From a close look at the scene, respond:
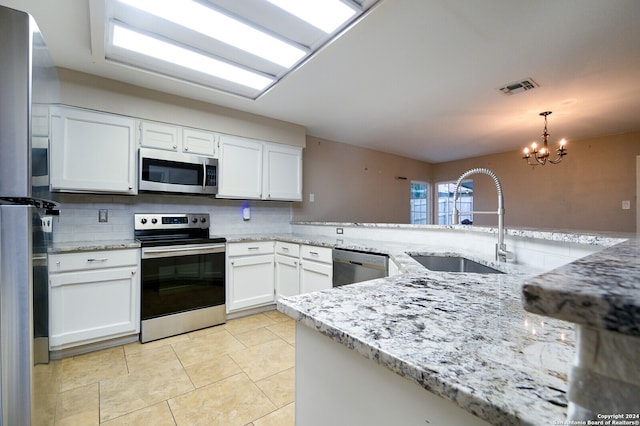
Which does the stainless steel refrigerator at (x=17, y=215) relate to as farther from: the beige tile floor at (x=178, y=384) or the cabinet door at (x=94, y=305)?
the cabinet door at (x=94, y=305)

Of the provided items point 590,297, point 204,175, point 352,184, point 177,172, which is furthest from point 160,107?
point 590,297

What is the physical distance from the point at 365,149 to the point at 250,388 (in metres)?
4.34

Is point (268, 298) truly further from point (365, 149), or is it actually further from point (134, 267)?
point (365, 149)

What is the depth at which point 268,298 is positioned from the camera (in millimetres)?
3195

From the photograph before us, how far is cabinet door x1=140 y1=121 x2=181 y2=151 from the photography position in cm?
269

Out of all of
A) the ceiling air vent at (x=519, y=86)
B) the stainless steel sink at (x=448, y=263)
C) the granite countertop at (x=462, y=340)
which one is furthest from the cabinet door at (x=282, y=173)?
the granite countertop at (x=462, y=340)

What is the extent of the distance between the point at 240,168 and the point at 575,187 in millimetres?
5316

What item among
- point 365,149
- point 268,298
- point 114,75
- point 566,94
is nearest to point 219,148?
point 114,75

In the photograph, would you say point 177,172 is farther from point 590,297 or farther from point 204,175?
point 590,297

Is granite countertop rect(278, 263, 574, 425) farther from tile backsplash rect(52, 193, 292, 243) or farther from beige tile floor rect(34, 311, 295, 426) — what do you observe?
tile backsplash rect(52, 193, 292, 243)

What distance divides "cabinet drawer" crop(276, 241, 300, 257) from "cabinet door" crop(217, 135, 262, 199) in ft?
2.21

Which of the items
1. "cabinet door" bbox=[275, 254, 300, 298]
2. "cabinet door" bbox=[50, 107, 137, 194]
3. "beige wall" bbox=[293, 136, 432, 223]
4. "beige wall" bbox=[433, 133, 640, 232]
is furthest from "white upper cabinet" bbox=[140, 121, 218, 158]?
"beige wall" bbox=[433, 133, 640, 232]

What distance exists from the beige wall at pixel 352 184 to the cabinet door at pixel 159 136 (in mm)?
1868

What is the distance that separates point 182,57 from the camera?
2197mm
